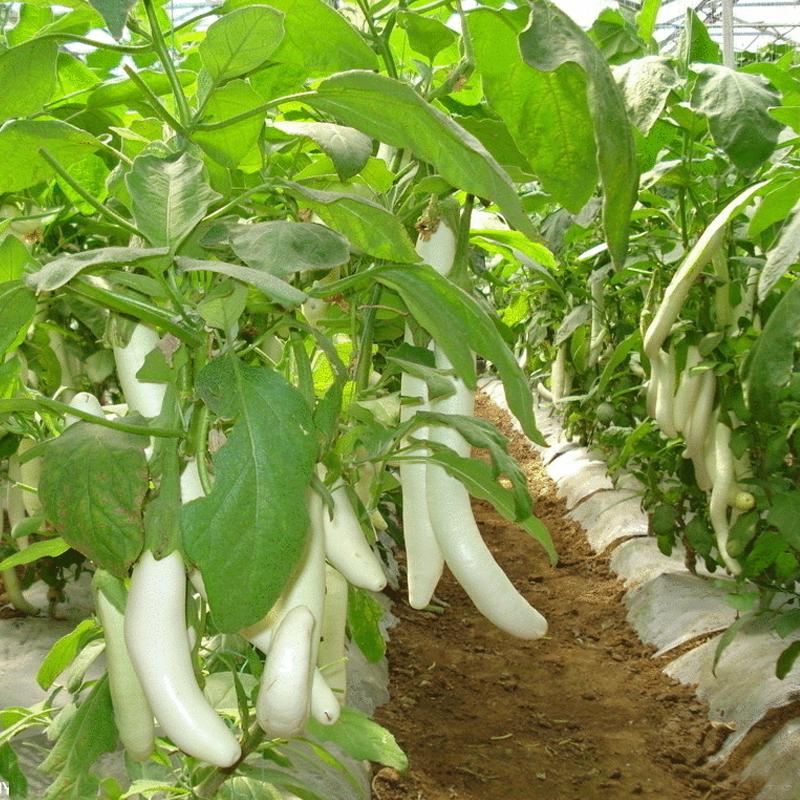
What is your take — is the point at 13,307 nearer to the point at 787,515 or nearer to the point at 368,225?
the point at 368,225

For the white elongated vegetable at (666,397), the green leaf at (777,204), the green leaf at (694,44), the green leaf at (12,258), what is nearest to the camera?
the green leaf at (12,258)

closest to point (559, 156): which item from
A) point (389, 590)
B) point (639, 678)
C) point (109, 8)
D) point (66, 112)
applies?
point (109, 8)

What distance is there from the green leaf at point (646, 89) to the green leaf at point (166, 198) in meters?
0.35

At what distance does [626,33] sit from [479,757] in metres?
1.59

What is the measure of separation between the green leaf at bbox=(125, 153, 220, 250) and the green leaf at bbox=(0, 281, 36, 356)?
9 cm

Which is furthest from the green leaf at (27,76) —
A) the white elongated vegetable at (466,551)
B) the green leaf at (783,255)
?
the green leaf at (783,255)

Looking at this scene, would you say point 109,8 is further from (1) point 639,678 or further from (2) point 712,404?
(1) point 639,678

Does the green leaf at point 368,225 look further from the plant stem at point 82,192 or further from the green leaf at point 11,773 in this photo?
the green leaf at point 11,773

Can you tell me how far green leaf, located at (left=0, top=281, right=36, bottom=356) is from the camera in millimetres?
532

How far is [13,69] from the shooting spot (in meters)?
0.57

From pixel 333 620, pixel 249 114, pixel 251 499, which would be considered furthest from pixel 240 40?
pixel 333 620

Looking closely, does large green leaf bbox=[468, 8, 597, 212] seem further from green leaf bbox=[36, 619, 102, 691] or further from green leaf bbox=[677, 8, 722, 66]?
green leaf bbox=[677, 8, 722, 66]

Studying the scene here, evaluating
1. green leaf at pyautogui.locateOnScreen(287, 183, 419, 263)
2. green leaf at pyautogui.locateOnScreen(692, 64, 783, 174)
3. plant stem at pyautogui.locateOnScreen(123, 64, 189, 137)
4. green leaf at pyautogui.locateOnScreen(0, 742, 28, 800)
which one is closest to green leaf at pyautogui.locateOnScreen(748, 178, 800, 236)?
green leaf at pyautogui.locateOnScreen(692, 64, 783, 174)

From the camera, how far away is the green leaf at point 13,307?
532 mm
